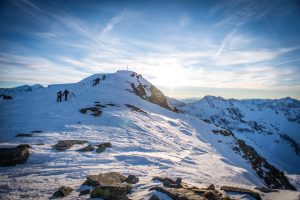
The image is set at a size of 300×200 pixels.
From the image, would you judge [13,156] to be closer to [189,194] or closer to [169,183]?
[169,183]

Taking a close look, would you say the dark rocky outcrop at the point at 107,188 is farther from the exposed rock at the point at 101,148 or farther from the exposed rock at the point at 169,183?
the exposed rock at the point at 101,148

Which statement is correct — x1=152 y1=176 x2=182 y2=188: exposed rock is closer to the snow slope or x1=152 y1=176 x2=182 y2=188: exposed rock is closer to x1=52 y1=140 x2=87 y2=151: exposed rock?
the snow slope

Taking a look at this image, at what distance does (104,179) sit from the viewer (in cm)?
1113

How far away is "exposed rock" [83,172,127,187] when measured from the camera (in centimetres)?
1066

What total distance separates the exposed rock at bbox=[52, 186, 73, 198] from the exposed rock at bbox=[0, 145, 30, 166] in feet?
15.1

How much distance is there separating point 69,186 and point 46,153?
5.10 m

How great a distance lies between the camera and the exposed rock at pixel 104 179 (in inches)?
420

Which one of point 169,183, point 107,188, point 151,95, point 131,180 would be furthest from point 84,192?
point 151,95

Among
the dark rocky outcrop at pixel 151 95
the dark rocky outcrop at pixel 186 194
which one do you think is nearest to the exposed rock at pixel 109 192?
the dark rocky outcrop at pixel 186 194

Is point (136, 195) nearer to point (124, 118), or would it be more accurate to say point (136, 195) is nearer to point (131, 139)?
point (131, 139)

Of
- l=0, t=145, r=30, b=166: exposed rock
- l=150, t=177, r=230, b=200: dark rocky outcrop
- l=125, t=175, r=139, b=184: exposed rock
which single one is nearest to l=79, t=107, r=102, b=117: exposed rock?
l=0, t=145, r=30, b=166: exposed rock

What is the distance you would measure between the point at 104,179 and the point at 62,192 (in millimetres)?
2193

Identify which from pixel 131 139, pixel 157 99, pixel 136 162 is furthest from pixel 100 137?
pixel 157 99

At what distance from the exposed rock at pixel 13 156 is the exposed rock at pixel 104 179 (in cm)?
498
